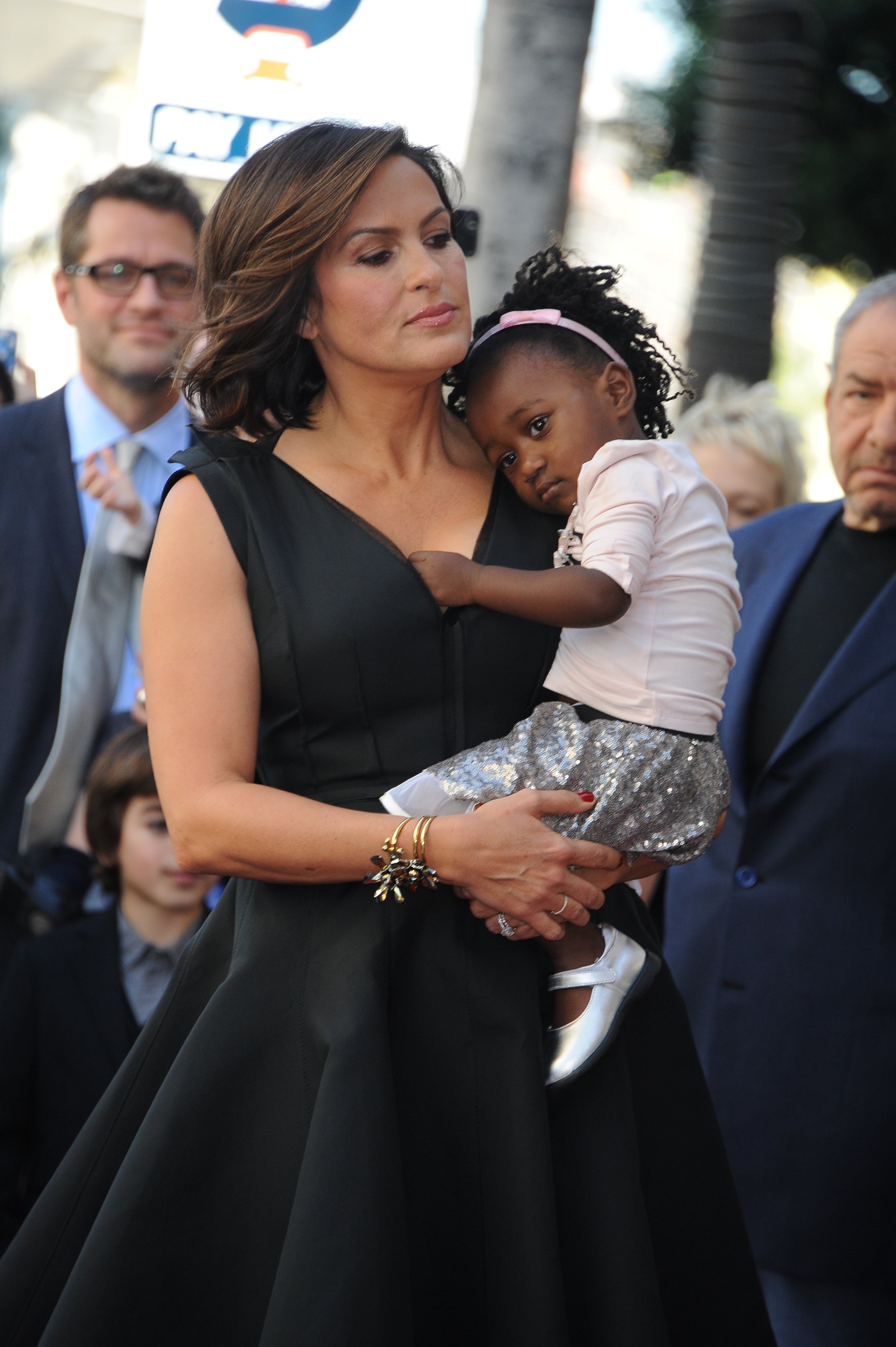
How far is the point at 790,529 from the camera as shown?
150 inches

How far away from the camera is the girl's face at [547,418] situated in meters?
2.59

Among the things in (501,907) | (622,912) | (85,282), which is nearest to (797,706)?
(622,912)

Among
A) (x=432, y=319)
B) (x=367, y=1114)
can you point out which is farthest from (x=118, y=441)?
(x=367, y=1114)

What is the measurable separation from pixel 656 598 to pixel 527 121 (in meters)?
3.57

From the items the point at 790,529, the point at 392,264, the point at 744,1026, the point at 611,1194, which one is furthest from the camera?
the point at 790,529

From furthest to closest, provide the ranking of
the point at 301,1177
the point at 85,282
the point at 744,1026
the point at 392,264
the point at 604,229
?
the point at 604,229, the point at 85,282, the point at 744,1026, the point at 392,264, the point at 301,1177

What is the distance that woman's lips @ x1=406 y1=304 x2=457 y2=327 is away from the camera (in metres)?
2.46

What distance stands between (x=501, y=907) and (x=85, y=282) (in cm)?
266

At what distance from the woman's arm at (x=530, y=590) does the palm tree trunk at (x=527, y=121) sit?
3237 millimetres

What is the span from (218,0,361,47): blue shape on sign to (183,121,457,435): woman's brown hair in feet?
10.2

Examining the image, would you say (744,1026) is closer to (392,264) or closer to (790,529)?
(790,529)

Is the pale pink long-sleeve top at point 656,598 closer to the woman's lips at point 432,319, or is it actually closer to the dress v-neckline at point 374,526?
the dress v-neckline at point 374,526

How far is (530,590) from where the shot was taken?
91.7 inches

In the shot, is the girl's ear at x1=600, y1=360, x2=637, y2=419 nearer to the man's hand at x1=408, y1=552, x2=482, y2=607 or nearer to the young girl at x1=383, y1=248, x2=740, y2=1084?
the young girl at x1=383, y1=248, x2=740, y2=1084
